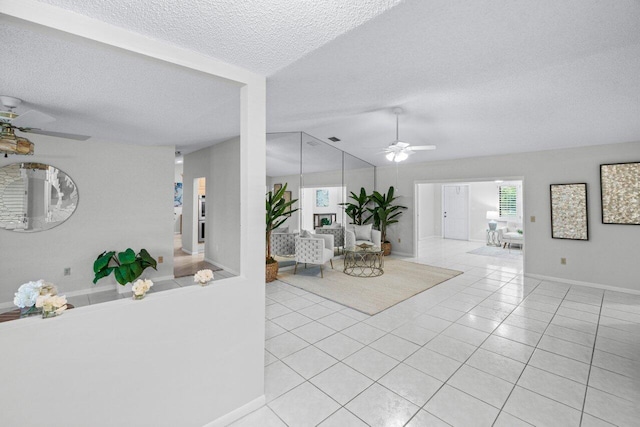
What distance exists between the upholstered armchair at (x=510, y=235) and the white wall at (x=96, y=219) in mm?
8907

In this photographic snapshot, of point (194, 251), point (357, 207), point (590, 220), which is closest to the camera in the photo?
point (590, 220)

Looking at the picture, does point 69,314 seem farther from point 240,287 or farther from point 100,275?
point 100,275

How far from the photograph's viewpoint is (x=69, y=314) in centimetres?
129

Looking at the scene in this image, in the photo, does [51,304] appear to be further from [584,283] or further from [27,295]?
[584,283]

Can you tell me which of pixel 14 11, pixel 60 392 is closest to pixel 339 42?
pixel 14 11

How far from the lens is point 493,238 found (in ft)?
28.4

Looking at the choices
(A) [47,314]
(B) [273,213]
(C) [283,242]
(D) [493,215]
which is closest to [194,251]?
(C) [283,242]

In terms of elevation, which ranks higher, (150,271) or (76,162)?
(76,162)

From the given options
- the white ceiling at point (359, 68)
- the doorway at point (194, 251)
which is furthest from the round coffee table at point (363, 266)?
the doorway at point (194, 251)

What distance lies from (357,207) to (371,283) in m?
2.86

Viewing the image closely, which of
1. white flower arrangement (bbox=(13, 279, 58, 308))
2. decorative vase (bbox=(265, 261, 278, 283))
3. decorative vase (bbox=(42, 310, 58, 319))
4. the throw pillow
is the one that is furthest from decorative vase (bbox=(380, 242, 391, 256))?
decorative vase (bbox=(42, 310, 58, 319))

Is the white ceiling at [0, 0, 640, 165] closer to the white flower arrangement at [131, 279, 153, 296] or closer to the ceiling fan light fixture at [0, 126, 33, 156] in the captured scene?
the ceiling fan light fixture at [0, 126, 33, 156]

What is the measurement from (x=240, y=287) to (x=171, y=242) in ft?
12.9

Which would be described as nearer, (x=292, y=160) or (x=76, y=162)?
(x=76, y=162)
